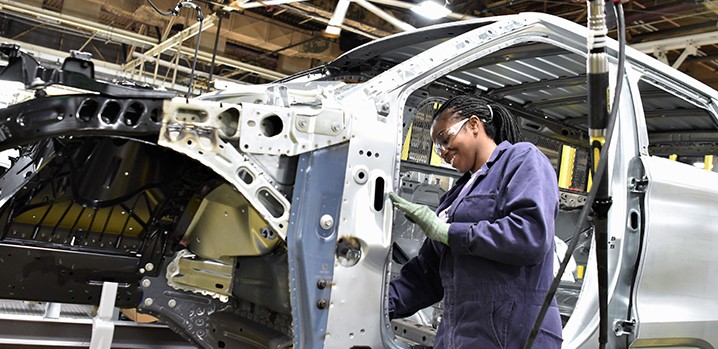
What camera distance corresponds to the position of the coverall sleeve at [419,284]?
271 cm

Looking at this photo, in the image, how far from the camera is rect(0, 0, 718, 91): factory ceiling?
20.9 feet

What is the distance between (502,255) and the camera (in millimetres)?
2084

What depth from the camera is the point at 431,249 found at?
2746 millimetres

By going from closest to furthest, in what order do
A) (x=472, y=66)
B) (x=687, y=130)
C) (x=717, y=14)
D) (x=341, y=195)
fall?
(x=341, y=195) < (x=472, y=66) < (x=687, y=130) < (x=717, y=14)

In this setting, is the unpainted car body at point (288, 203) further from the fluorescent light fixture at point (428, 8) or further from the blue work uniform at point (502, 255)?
the fluorescent light fixture at point (428, 8)

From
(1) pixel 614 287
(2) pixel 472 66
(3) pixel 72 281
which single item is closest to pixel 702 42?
(2) pixel 472 66

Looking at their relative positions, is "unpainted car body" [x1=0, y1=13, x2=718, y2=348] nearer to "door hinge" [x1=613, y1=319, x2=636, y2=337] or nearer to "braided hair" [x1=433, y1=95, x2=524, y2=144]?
"door hinge" [x1=613, y1=319, x2=636, y2=337]

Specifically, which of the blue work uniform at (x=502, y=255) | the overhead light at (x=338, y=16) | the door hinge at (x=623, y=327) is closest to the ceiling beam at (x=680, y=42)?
the overhead light at (x=338, y=16)

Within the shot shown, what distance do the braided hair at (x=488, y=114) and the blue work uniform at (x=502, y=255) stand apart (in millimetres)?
180

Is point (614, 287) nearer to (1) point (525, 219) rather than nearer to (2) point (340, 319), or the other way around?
(1) point (525, 219)

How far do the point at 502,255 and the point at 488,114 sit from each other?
673mm

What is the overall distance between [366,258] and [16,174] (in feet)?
5.15

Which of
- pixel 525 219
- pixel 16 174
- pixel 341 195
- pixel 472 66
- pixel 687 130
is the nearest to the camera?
pixel 525 219

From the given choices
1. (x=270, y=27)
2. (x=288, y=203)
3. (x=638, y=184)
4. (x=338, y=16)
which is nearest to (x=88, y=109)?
(x=288, y=203)
